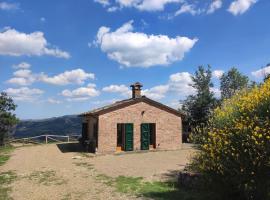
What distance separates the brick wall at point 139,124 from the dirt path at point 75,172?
1.53 metres

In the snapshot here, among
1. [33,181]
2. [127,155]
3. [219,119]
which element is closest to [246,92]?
[219,119]

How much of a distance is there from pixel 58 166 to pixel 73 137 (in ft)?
57.5

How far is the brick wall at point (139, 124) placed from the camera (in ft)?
75.4

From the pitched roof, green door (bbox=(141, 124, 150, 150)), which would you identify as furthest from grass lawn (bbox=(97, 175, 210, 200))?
green door (bbox=(141, 124, 150, 150))

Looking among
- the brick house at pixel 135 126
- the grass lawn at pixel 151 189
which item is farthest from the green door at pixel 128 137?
the grass lawn at pixel 151 189

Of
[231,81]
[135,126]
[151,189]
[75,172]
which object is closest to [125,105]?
[135,126]

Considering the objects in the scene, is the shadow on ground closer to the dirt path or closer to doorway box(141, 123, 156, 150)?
the dirt path

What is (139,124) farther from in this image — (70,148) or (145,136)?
(70,148)

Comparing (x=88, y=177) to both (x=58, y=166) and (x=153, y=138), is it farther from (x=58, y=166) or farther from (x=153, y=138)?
(x=153, y=138)

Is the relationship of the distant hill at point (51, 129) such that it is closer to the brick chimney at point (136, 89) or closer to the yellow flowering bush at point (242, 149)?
the brick chimney at point (136, 89)

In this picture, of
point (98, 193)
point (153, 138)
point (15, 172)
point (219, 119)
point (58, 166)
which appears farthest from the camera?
point (153, 138)

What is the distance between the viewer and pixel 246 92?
9172mm

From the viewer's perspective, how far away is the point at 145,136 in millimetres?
24312

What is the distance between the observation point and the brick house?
23.0 meters
